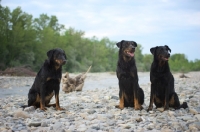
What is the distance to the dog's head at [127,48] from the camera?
21.3 ft

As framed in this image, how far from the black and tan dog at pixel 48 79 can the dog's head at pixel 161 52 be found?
2.18 metres

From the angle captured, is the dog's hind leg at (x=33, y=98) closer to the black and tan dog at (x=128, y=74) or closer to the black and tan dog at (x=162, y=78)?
the black and tan dog at (x=128, y=74)

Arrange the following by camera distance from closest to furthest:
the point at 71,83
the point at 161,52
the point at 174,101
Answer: the point at 161,52 → the point at 174,101 → the point at 71,83

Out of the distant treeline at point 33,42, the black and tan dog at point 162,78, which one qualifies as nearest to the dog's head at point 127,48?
the black and tan dog at point 162,78

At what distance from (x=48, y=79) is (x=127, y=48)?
209 cm

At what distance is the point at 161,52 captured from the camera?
20.5 feet

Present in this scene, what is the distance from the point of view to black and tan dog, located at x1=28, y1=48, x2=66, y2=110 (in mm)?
6664

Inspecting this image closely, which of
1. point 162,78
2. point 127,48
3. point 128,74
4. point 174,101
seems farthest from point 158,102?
point 127,48

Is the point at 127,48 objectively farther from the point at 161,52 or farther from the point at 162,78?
the point at 162,78

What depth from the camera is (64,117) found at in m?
6.09

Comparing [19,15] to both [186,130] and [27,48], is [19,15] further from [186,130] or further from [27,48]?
[186,130]

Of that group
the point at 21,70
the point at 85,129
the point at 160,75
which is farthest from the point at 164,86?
the point at 21,70

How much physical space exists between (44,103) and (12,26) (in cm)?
3006

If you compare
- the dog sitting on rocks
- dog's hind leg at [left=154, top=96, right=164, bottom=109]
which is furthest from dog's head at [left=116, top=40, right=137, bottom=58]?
the dog sitting on rocks
